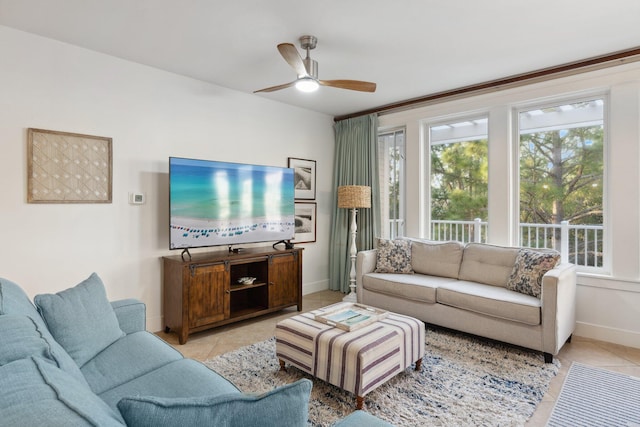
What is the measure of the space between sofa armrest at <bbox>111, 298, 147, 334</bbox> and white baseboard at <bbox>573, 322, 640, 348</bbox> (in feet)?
12.4

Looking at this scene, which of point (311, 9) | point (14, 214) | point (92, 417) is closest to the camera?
point (92, 417)

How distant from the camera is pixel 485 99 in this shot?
388 cm

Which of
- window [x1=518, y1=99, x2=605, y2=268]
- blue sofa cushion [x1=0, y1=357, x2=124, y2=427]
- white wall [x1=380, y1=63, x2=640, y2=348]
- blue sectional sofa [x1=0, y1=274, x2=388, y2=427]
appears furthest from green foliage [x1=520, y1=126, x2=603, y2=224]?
blue sofa cushion [x1=0, y1=357, x2=124, y2=427]

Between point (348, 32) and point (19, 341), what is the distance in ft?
8.74

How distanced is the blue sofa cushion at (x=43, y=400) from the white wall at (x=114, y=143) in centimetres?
239

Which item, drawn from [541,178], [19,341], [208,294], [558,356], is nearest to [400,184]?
[541,178]

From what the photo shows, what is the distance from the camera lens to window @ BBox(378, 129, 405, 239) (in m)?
4.75

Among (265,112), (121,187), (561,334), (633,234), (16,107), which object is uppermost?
(265,112)

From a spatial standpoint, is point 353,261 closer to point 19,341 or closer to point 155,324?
point 155,324

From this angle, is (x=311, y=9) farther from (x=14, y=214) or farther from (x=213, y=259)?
(x=14, y=214)

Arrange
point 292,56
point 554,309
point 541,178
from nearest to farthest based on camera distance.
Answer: point 292,56 → point 554,309 → point 541,178

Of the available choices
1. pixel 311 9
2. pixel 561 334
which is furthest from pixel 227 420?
pixel 561 334

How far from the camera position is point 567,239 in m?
3.57

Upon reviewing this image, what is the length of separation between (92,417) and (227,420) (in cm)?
27
